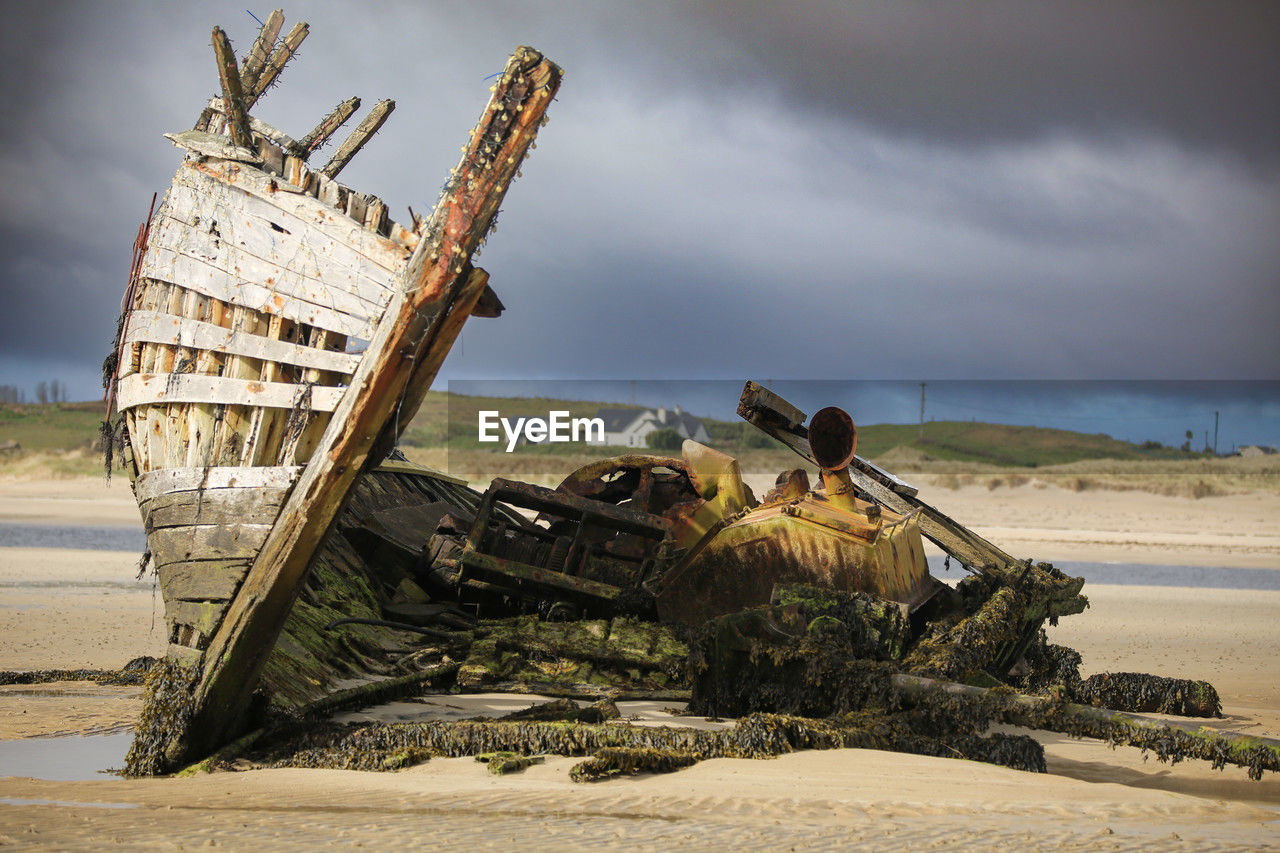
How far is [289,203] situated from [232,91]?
65cm

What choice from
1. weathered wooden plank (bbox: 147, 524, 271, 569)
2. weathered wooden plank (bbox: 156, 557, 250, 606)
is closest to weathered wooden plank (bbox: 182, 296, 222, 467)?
weathered wooden plank (bbox: 147, 524, 271, 569)

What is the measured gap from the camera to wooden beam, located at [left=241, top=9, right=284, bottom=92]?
7434 mm

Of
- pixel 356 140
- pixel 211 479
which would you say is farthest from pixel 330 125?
pixel 211 479

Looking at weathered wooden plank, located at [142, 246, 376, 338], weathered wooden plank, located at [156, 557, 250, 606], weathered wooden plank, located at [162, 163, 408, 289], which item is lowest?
weathered wooden plank, located at [156, 557, 250, 606]

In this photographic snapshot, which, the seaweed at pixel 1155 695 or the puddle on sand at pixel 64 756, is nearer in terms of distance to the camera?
the puddle on sand at pixel 64 756

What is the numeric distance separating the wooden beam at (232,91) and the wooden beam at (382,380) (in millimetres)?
1338

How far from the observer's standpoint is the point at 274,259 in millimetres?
5621

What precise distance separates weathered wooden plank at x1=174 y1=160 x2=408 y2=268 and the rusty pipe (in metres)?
3.36

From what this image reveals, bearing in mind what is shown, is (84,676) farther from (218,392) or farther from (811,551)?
(811,551)

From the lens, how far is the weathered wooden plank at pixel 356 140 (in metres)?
8.06

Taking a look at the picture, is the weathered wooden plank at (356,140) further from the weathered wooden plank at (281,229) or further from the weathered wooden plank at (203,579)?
the weathered wooden plank at (203,579)

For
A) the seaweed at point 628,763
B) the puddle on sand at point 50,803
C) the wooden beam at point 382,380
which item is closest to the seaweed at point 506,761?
the seaweed at point 628,763

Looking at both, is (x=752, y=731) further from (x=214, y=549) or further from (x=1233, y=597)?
(x=1233, y=597)

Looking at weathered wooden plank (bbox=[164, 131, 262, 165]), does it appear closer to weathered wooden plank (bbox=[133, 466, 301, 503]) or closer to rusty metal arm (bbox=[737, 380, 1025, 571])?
weathered wooden plank (bbox=[133, 466, 301, 503])
